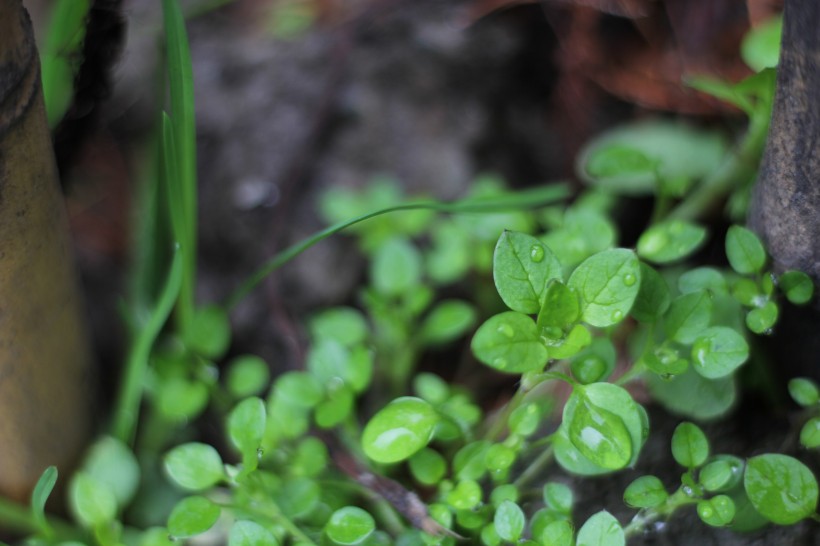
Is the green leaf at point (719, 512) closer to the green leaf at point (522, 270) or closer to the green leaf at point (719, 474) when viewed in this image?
the green leaf at point (719, 474)

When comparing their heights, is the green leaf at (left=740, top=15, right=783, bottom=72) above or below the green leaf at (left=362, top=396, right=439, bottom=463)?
above

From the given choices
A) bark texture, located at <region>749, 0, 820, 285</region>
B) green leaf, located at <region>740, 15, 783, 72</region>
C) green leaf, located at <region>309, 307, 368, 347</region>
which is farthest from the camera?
green leaf, located at <region>309, 307, 368, 347</region>

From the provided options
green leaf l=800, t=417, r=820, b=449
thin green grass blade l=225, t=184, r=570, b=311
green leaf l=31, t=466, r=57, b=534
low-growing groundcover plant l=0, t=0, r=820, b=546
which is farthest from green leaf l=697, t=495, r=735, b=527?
green leaf l=31, t=466, r=57, b=534

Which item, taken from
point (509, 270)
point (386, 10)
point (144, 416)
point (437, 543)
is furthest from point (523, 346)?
point (386, 10)

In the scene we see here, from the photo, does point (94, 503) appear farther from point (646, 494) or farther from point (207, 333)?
point (646, 494)

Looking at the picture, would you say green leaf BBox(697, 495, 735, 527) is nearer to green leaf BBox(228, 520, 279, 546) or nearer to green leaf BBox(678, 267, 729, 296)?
green leaf BBox(678, 267, 729, 296)

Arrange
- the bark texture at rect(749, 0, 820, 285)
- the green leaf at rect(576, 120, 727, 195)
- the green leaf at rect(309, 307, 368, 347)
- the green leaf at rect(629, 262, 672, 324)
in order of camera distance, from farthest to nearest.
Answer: the green leaf at rect(576, 120, 727, 195)
the green leaf at rect(309, 307, 368, 347)
the green leaf at rect(629, 262, 672, 324)
the bark texture at rect(749, 0, 820, 285)
